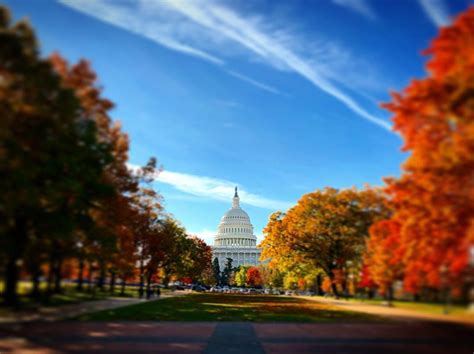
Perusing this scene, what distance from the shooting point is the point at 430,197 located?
5016 mm

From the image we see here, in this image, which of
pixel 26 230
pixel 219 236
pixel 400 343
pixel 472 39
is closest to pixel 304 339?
pixel 400 343

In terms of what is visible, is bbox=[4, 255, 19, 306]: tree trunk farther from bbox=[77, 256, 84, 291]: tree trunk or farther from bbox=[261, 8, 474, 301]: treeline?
bbox=[261, 8, 474, 301]: treeline

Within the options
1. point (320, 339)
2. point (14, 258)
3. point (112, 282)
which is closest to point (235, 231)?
point (112, 282)

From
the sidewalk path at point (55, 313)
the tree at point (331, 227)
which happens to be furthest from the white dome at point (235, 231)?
the sidewalk path at point (55, 313)

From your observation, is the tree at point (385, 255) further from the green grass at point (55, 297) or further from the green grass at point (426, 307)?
the green grass at point (55, 297)

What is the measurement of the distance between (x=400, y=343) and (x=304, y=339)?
10.7 feet

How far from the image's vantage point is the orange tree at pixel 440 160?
4438mm

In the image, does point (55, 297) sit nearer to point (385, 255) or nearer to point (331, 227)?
point (385, 255)

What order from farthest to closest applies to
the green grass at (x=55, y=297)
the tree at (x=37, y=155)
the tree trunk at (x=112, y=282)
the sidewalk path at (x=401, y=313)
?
the tree trunk at (x=112, y=282), the green grass at (x=55, y=297), the tree at (x=37, y=155), the sidewalk path at (x=401, y=313)

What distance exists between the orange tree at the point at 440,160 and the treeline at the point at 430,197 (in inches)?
0.4

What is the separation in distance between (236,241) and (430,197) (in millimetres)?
186630

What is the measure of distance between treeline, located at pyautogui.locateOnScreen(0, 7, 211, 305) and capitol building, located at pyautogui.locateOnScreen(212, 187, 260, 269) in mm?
180419

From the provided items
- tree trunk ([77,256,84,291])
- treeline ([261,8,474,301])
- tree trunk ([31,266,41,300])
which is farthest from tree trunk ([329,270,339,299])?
tree trunk ([31,266,41,300])

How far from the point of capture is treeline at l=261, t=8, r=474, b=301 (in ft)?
14.6
